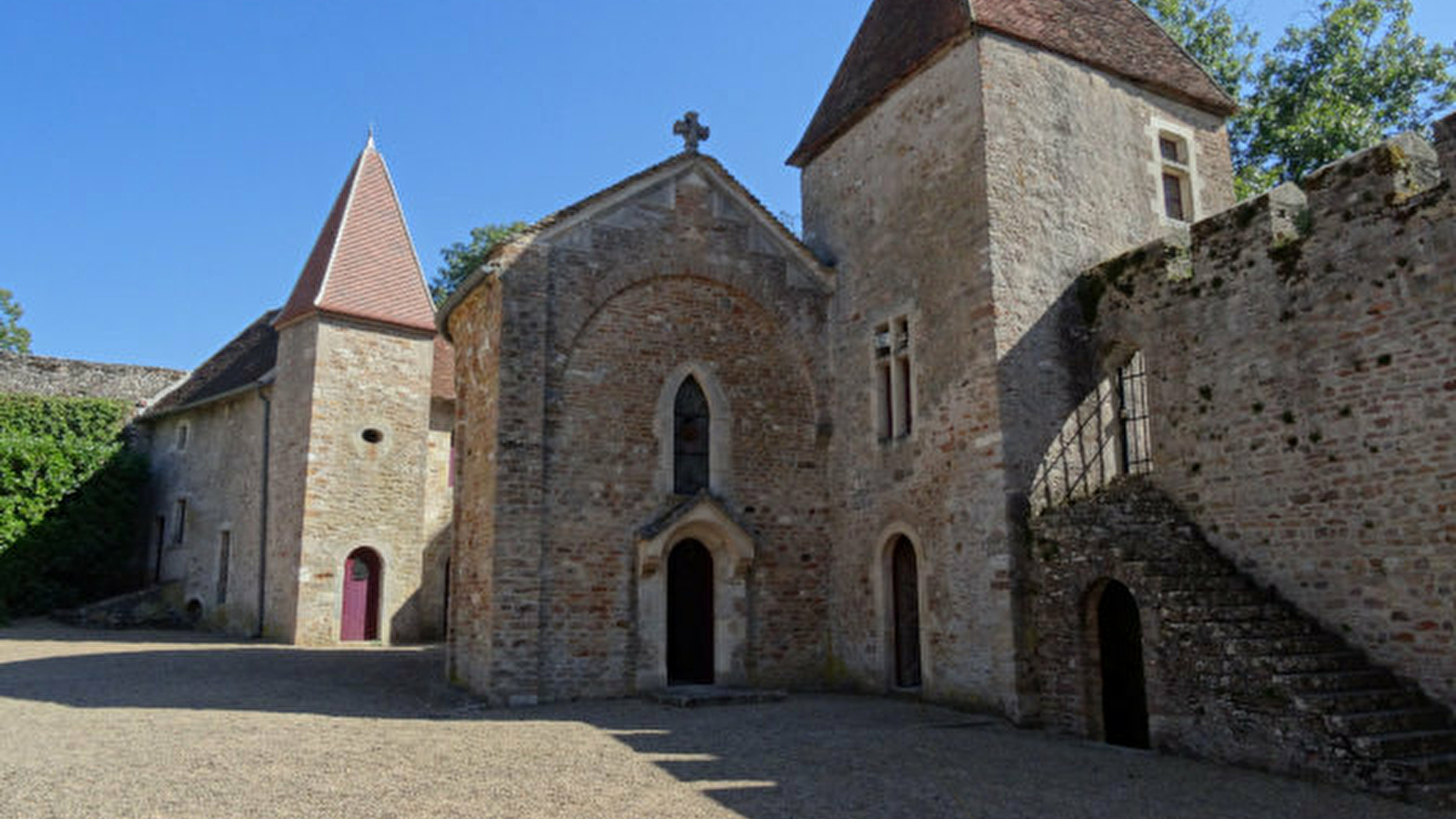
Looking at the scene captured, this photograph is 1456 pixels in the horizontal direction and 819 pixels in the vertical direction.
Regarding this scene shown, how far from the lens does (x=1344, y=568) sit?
8.54 metres

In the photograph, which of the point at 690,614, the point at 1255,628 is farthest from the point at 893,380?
the point at 1255,628

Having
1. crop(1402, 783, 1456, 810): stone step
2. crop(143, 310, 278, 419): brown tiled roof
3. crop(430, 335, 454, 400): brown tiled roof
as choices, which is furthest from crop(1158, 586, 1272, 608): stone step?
crop(143, 310, 278, 419): brown tiled roof

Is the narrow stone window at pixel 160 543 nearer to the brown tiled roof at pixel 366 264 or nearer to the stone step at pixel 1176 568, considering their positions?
the brown tiled roof at pixel 366 264

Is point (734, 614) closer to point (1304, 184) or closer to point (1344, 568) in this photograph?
point (1344, 568)

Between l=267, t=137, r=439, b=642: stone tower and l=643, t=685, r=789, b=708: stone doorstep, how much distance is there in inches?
374

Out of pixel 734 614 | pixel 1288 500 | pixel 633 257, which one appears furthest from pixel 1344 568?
pixel 633 257

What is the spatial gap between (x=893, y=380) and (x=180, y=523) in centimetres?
1951

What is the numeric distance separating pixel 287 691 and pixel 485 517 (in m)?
3.26

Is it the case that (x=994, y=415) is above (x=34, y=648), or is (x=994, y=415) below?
above

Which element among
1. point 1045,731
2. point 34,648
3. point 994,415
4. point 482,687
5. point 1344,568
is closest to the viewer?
point 1344,568

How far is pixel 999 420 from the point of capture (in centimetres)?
1092

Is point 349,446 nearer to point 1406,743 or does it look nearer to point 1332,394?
point 1332,394

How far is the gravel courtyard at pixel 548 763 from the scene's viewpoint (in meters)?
6.54

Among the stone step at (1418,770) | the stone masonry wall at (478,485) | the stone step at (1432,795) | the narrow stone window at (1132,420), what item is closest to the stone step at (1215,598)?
the stone step at (1418,770)
